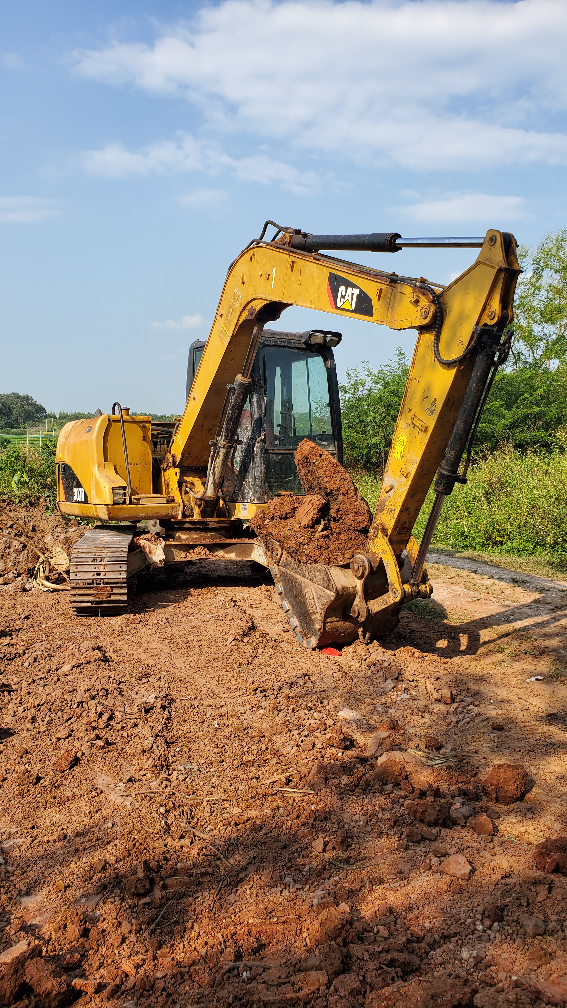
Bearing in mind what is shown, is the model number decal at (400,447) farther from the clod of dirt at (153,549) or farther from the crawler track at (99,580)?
the clod of dirt at (153,549)

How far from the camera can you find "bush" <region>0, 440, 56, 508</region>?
15625 mm

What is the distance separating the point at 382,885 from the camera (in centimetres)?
291

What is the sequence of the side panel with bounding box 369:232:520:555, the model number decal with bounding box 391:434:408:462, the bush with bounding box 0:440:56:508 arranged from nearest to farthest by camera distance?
the side panel with bounding box 369:232:520:555 → the model number decal with bounding box 391:434:408:462 → the bush with bounding box 0:440:56:508

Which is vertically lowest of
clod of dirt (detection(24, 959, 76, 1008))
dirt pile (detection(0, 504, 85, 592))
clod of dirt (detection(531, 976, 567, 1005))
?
clod of dirt (detection(24, 959, 76, 1008))

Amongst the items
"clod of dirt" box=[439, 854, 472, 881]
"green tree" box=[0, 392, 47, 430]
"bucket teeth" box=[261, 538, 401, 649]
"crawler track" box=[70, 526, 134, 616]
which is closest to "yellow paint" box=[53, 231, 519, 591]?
"bucket teeth" box=[261, 538, 401, 649]

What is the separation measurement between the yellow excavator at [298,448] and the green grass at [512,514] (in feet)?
14.2

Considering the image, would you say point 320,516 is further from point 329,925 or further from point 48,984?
point 48,984

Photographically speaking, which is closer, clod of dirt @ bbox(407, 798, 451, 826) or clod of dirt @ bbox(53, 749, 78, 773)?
clod of dirt @ bbox(407, 798, 451, 826)

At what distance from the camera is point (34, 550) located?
32.5 ft

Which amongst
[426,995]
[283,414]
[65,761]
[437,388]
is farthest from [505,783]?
[283,414]

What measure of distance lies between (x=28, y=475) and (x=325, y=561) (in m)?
12.4

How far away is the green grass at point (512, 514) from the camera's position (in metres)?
11.1

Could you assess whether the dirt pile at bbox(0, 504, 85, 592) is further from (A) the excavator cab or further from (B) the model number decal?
(B) the model number decal

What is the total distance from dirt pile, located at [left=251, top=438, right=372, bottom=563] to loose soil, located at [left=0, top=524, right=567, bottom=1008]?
82 cm
